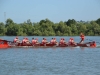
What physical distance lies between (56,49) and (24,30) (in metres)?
65.8

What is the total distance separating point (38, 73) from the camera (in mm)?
23906

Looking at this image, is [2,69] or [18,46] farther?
[18,46]

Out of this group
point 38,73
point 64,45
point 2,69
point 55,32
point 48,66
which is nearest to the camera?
point 38,73

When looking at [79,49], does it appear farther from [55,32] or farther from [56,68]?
[55,32]

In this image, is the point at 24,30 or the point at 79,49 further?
the point at 24,30

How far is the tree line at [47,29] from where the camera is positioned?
10600 centimetres

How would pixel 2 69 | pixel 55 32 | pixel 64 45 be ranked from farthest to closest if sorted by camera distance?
pixel 55 32 < pixel 64 45 < pixel 2 69

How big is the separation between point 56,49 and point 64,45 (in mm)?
1432

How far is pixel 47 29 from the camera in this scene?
4198 inches

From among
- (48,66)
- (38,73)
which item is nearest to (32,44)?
(48,66)

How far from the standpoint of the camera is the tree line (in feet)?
348

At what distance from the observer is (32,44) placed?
43.8 meters

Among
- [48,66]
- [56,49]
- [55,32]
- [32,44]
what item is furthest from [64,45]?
[55,32]

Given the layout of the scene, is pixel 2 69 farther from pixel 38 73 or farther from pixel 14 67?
pixel 38 73
